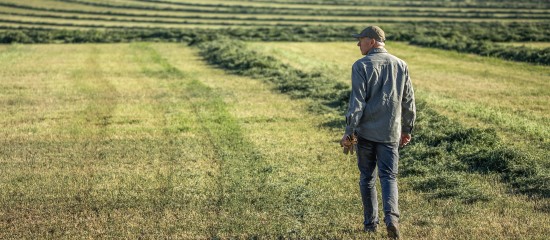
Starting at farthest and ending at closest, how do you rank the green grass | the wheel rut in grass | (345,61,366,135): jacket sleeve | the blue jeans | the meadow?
the green grass → the wheel rut in grass → the meadow → the blue jeans → (345,61,366,135): jacket sleeve

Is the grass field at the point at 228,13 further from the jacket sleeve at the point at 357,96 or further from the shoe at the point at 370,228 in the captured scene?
the jacket sleeve at the point at 357,96

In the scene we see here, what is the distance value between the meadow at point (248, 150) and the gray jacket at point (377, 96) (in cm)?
133

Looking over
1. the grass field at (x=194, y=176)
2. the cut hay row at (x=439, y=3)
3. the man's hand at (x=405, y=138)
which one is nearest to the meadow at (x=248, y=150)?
the grass field at (x=194, y=176)

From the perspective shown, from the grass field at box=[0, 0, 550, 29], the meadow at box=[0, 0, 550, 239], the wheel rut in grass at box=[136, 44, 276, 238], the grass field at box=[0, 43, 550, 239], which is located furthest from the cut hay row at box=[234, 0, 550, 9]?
the grass field at box=[0, 43, 550, 239]

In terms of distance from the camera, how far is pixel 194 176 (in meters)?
11.3

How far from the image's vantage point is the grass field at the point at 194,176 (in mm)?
8586

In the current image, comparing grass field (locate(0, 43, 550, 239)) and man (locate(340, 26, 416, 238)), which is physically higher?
man (locate(340, 26, 416, 238))

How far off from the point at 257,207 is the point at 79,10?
76.8 m

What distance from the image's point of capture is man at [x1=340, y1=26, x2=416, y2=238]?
7.65m

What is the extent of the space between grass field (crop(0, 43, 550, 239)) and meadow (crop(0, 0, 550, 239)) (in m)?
0.04

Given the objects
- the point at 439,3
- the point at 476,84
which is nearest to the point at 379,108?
the point at 476,84

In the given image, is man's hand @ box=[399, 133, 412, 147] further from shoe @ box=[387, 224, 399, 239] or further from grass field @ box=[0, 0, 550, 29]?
grass field @ box=[0, 0, 550, 29]

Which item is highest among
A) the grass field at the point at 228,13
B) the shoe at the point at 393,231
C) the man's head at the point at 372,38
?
the man's head at the point at 372,38

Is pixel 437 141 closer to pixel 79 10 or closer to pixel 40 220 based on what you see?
pixel 40 220
